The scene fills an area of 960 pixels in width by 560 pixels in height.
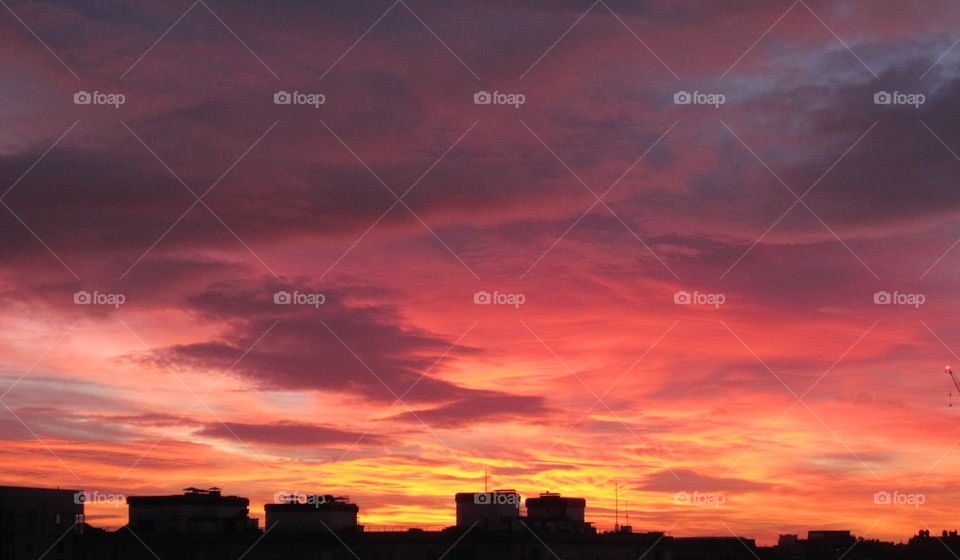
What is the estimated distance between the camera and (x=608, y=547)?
12838 centimetres

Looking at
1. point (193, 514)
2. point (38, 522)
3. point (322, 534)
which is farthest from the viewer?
point (193, 514)

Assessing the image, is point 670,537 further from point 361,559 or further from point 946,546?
point 946,546

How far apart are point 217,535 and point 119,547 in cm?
1018

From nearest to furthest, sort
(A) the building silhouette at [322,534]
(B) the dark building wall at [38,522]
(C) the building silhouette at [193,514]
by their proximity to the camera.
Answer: (B) the dark building wall at [38,522] < (A) the building silhouette at [322,534] < (C) the building silhouette at [193,514]

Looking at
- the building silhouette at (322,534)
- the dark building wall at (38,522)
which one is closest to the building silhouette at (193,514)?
the building silhouette at (322,534)

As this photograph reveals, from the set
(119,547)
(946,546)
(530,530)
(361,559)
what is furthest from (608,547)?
(946,546)

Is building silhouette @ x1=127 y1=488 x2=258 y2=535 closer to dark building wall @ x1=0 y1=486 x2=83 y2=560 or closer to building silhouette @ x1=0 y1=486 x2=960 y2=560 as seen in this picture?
building silhouette @ x1=0 y1=486 x2=960 y2=560

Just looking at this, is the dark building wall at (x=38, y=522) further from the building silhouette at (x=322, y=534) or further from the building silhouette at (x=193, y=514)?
the building silhouette at (x=193, y=514)

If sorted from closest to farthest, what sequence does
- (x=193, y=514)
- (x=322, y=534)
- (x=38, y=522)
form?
(x=38, y=522) → (x=322, y=534) → (x=193, y=514)

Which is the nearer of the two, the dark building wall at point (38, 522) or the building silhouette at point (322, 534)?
the dark building wall at point (38, 522)

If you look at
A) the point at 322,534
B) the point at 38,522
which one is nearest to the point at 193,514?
the point at 322,534

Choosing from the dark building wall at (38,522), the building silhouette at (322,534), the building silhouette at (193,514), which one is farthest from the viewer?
the building silhouette at (193,514)

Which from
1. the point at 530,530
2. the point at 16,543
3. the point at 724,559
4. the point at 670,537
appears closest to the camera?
the point at 16,543

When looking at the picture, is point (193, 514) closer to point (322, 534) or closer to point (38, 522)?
point (322, 534)
